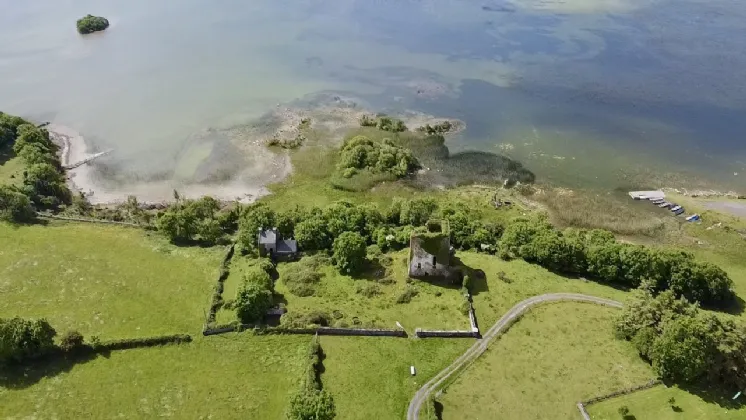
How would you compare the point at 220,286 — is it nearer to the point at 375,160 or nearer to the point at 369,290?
the point at 369,290

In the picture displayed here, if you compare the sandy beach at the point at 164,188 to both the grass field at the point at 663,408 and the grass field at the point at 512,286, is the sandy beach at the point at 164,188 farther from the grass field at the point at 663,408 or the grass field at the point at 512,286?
the grass field at the point at 663,408

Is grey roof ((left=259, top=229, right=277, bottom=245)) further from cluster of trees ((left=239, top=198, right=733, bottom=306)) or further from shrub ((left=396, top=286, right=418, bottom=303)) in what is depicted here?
shrub ((left=396, top=286, right=418, bottom=303))

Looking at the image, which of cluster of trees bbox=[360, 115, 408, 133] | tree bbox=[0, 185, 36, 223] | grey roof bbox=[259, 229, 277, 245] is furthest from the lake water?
grey roof bbox=[259, 229, 277, 245]

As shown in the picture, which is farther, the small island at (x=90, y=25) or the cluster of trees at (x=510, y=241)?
the small island at (x=90, y=25)

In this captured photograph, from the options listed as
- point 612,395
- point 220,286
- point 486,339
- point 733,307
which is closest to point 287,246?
point 220,286

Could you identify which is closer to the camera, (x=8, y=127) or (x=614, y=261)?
(x=614, y=261)

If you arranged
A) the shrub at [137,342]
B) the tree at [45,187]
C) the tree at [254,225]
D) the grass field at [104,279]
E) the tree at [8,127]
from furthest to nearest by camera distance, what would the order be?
the tree at [8,127] < the tree at [45,187] < the tree at [254,225] < the grass field at [104,279] < the shrub at [137,342]

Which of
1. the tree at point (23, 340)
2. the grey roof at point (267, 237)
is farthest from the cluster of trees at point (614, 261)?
the tree at point (23, 340)
